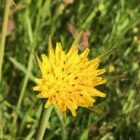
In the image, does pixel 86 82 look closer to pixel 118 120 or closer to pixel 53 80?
pixel 53 80

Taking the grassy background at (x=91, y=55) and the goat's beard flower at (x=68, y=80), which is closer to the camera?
the goat's beard flower at (x=68, y=80)

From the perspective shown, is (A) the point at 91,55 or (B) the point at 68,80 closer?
(B) the point at 68,80

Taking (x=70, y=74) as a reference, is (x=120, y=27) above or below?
above

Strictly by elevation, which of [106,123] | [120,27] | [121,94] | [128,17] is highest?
[128,17]

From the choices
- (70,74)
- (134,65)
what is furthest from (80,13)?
(70,74)

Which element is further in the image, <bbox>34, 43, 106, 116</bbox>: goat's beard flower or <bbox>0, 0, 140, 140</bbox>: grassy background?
<bbox>0, 0, 140, 140</bbox>: grassy background
